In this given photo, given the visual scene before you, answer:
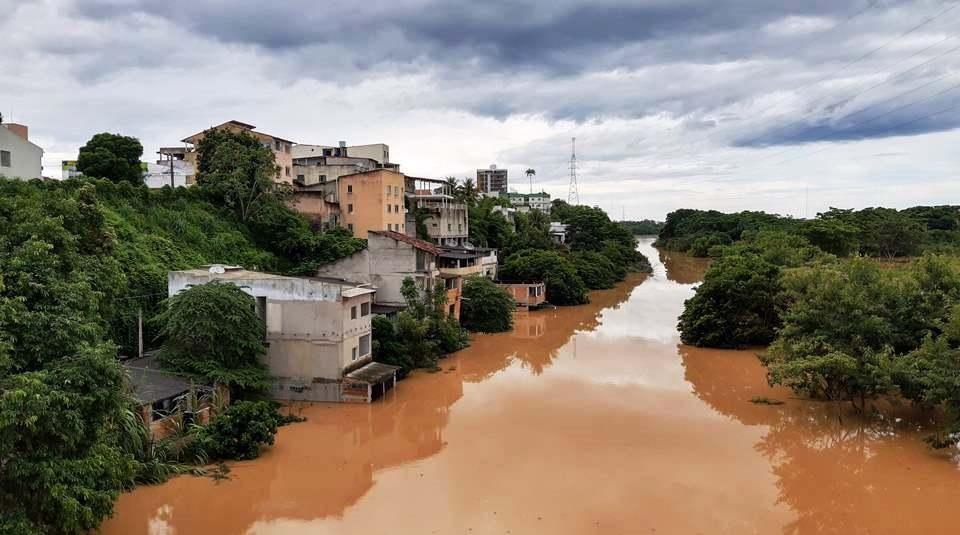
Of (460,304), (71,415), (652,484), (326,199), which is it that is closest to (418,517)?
(652,484)

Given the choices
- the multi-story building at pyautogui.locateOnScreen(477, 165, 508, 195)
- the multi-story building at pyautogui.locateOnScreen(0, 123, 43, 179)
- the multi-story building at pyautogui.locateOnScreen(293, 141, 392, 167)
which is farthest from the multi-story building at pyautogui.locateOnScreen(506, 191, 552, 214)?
the multi-story building at pyautogui.locateOnScreen(0, 123, 43, 179)

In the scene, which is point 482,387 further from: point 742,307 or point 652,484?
point 742,307

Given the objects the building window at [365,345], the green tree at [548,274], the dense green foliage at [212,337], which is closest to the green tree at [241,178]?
the building window at [365,345]

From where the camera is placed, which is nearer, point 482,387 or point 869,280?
point 869,280

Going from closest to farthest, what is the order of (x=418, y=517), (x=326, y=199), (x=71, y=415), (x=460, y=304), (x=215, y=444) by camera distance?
1. (x=71, y=415)
2. (x=418, y=517)
3. (x=215, y=444)
4. (x=460, y=304)
5. (x=326, y=199)

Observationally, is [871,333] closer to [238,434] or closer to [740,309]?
[740,309]

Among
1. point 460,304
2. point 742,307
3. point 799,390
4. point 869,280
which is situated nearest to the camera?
point 869,280

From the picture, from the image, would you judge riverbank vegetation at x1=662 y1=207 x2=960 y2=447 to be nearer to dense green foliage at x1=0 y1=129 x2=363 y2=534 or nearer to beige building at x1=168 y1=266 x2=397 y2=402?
→ beige building at x1=168 y1=266 x2=397 y2=402

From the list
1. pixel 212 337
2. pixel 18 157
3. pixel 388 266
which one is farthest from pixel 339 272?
pixel 18 157
